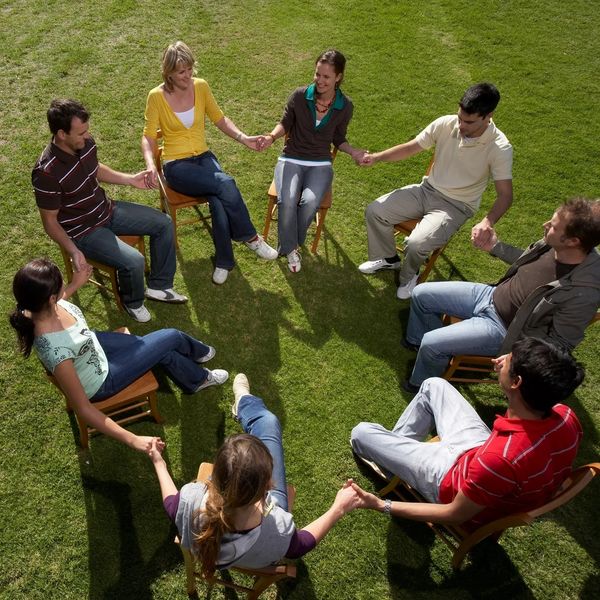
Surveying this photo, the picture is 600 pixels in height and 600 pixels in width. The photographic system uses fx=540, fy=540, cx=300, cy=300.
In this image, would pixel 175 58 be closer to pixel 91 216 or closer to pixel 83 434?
pixel 91 216

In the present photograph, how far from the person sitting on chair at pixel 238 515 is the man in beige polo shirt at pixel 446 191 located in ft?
8.74

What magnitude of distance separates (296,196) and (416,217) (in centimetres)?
114

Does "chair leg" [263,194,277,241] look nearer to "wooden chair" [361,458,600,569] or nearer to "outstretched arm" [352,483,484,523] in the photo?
"wooden chair" [361,458,600,569]

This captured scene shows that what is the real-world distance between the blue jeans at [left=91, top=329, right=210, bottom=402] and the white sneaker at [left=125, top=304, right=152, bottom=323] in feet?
2.57

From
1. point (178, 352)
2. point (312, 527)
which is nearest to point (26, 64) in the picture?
point (178, 352)

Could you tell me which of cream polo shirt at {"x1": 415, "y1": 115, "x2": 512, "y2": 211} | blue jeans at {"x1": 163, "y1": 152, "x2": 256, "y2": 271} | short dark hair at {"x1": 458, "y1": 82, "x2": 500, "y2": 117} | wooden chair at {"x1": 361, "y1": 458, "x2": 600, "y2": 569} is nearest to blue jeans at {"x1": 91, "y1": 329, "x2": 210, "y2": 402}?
blue jeans at {"x1": 163, "y1": 152, "x2": 256, "y2": 271}

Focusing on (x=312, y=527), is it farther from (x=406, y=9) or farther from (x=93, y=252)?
(x=406, y=9)

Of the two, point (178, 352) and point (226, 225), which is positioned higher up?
point (226, 225)

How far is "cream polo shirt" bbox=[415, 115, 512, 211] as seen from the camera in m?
4.64

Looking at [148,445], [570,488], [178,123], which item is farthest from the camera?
[178,123]

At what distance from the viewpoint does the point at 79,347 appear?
3.23 meters

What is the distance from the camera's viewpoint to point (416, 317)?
15.1 ft

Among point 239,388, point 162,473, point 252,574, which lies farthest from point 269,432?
point 252,574

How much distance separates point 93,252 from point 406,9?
7.10 metres
